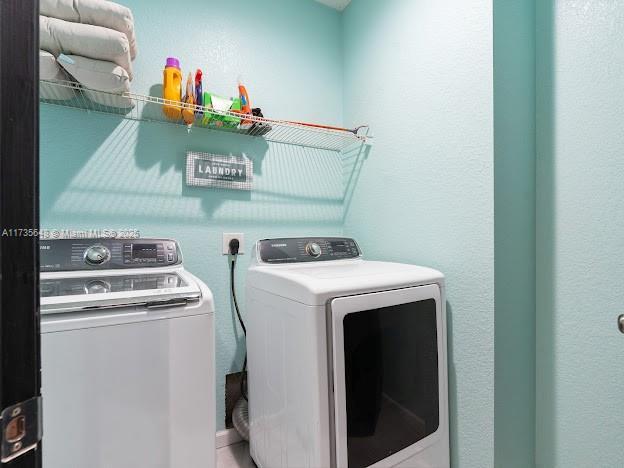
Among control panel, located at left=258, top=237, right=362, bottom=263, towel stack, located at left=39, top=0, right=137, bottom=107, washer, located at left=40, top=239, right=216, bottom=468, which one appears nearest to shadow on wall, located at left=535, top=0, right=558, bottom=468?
control panel, located at left=258, top=237, right=362, bottom=263

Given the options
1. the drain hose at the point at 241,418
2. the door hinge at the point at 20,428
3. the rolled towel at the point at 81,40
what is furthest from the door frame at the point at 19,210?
the drain hose at the point at 241,418

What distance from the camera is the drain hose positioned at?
1.54 m

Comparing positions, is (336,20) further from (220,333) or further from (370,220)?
(220,333)

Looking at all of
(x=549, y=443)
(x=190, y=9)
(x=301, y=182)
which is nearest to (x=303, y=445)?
(x=549, y=443)

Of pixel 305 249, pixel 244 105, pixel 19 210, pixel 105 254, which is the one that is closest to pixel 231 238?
pixel 305 249

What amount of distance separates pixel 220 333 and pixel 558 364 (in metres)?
1.57

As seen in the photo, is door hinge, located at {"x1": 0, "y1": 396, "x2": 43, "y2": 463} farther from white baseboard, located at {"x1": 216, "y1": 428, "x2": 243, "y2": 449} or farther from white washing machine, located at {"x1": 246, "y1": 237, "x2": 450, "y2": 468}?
white baseboard, located at {"x1": 216, "y1": 428, "x2": 243, "y2": 449}

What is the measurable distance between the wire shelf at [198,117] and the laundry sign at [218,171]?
0.16 m

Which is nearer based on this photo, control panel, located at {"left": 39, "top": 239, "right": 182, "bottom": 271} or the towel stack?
the towel stack

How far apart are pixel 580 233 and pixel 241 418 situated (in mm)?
1759

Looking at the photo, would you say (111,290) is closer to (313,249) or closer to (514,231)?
(313,249)

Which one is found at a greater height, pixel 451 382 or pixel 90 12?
pixel 90 12

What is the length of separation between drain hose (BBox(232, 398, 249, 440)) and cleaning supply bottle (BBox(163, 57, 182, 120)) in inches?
62.5

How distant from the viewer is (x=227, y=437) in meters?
1.63
